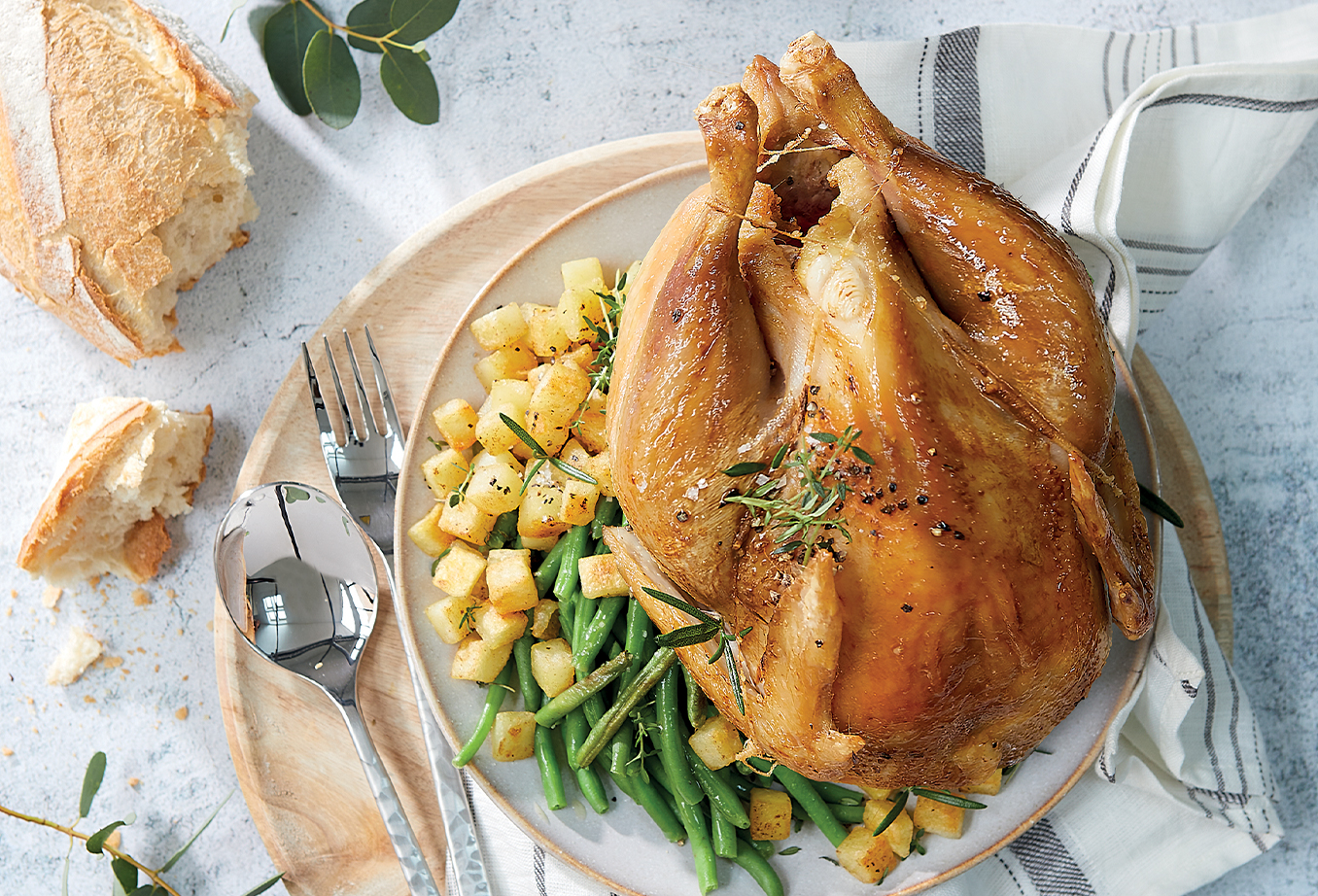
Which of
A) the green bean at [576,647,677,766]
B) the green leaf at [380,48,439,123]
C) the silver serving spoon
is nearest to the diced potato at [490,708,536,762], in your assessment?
the green bean at [576,647,677,766]

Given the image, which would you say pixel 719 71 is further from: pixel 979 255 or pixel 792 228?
pixel 979 255

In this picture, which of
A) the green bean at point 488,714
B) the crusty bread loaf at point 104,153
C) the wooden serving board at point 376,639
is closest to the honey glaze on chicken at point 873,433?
the green bean at point 488,714

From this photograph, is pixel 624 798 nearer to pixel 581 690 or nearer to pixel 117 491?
pixel 581 690

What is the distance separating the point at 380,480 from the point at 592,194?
925 mm

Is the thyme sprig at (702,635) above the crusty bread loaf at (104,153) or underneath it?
underneath

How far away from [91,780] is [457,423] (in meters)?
1.36

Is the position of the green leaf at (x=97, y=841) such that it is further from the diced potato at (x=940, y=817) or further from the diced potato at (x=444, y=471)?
the diced potato at (x=940, y=817)

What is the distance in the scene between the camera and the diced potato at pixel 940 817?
2088 mm

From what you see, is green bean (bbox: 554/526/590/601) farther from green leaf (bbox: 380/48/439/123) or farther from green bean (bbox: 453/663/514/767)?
green leaf (bbox: 380/48/439/123)

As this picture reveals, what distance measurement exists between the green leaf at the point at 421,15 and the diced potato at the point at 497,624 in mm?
1454

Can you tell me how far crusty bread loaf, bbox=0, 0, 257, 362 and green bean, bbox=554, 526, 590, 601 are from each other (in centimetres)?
123

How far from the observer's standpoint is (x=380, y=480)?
93.2 inches

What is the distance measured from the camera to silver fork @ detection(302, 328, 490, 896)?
229 cm

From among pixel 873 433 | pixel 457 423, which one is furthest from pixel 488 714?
pixel 873 433
